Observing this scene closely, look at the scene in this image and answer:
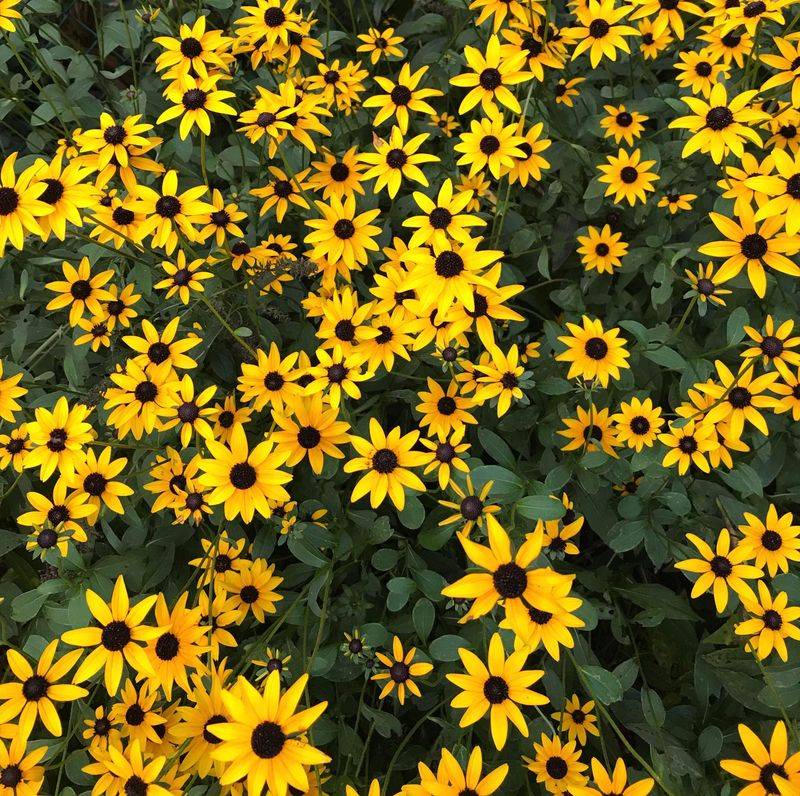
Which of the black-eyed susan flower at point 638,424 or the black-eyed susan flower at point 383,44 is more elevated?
the black-eyed susan flower at point 383,44

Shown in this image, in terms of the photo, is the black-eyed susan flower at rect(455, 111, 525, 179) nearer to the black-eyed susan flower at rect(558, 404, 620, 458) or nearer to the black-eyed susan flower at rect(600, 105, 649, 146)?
the black-eyed susan flower at rect(600, 105, 649, 146)

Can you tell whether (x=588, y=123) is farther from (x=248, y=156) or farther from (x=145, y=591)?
A: (x=145, y=591)

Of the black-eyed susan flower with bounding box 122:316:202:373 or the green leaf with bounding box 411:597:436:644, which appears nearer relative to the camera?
the green leaf with bounding box 411:597:436:644

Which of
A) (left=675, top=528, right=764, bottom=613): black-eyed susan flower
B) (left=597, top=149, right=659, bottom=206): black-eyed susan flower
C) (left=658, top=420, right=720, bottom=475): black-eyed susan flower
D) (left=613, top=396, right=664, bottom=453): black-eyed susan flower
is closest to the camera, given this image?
(left=675, top=528, right=764, bottom=613): black-eyed susan flower

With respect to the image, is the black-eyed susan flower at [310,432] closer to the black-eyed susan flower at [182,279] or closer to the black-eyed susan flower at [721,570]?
the black-eyed susan flower at [182,279]

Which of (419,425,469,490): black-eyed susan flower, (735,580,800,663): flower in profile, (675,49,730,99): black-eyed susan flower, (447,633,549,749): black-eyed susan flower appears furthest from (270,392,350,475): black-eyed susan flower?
(675,49,730,99): black-eyed susan flower

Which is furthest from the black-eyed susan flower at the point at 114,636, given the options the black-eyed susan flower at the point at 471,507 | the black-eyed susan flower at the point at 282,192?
the black-eyed susan flower at the point at 282,192
